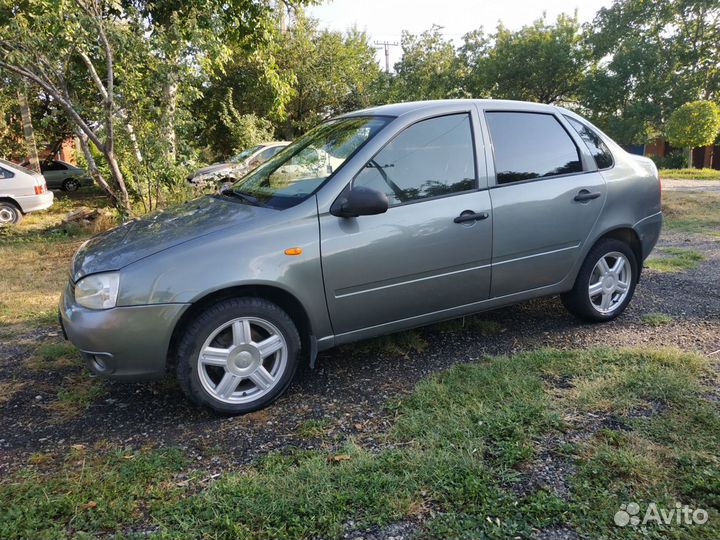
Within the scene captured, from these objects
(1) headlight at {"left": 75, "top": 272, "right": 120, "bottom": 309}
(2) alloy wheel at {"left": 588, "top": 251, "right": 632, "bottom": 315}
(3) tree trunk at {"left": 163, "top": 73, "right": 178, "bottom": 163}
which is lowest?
(2) alloy wheel at {"left": 588, "top": 251, "right": 632, "bottom": 315}

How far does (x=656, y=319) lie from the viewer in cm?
443

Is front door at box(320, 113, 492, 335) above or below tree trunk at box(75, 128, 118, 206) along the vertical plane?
below

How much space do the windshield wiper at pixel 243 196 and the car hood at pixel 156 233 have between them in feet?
0.21

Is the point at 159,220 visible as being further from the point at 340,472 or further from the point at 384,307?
the point at 340,472

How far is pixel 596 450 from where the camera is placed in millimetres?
2664

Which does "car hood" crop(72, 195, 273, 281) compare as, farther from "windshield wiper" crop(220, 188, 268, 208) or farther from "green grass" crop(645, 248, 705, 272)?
"green grass" crop(645, 248, 705, 272)

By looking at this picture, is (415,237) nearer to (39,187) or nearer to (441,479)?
(441,479)

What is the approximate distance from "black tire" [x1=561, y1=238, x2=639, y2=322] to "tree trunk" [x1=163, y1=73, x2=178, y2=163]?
19.8ft

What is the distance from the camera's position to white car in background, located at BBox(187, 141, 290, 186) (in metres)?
11.0

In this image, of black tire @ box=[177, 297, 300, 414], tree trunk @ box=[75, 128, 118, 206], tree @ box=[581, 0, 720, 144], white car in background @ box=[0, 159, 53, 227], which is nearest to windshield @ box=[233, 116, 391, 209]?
black tire @ box=[177, 297, 300, 414]

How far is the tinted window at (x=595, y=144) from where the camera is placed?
13.9 ft

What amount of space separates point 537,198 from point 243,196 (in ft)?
6.82

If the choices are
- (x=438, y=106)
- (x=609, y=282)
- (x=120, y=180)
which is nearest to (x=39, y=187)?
(x=120, y=180)

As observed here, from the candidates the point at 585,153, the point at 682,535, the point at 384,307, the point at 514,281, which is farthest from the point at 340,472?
the point at 585,153
